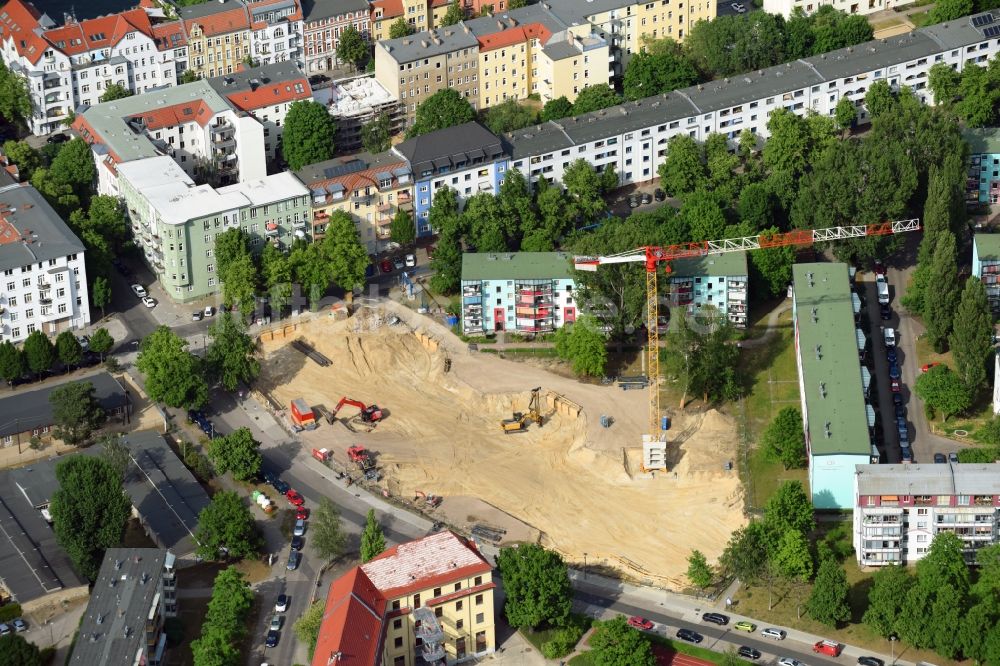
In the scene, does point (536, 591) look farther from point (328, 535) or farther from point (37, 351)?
point (37, 351)

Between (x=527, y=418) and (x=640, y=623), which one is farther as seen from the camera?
(x=527, y=418)

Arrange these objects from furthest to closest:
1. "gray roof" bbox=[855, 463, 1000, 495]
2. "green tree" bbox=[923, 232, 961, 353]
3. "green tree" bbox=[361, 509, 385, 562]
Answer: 1. "green tree" bbox=[923, 232, 961, 353]
2. "green tree" bbox=[361, 509, 385, 562]
3. "gray roof" bbox=[855, 463, 1000, 495]

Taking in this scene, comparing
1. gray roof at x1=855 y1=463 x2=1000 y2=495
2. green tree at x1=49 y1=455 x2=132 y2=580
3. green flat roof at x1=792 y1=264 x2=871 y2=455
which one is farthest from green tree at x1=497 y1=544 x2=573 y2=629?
green tree at x1=49 y1=455 x2=132 y2=580

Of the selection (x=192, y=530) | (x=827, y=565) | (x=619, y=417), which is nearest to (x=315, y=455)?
(x=192, y=530)

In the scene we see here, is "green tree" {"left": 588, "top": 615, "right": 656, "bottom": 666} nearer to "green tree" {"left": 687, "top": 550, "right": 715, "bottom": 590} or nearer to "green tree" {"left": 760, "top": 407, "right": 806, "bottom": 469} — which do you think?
"green tree" {"left": 687, "top": 550, "right": 715, "bottom": 590}

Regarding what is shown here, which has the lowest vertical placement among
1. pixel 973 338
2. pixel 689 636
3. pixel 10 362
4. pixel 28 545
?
pixel 689 636

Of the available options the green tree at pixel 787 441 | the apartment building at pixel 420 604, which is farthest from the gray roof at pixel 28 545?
the green tree at pixel 787 441

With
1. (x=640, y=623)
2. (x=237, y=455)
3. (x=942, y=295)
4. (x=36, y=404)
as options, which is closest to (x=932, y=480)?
(x=640, y=623)
